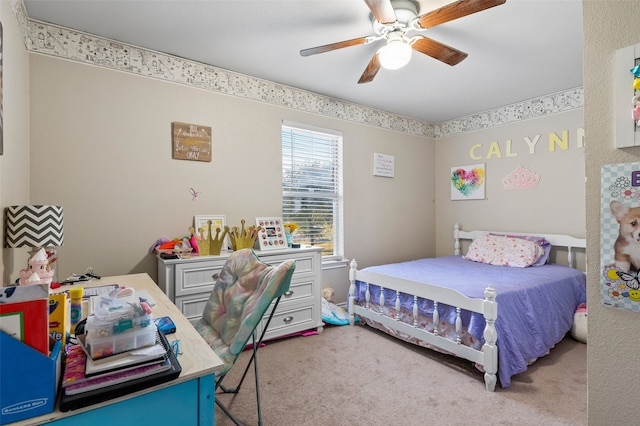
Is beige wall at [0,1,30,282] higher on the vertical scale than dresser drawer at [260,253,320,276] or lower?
higher

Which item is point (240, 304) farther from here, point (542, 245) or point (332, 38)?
point (542, 245)

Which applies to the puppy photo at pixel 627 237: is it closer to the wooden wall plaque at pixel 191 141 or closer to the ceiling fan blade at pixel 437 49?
the ceiling fan blade at pixel 437 49

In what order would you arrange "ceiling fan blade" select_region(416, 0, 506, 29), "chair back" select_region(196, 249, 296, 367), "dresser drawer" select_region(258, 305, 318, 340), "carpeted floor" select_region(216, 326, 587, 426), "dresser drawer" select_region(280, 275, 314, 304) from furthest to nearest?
"dresser drawer" select_region(280, 275, 314, 304), "dresser drawer" select_region(258, 305, 318, 340), "carpeted floor" select_region(216, 326, 587, 426), "ceiling fan blade" select_region(416, 0, 506, 29), "chair back" select_region(196, 249, 296, 367)

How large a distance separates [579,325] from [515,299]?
1.06 meters

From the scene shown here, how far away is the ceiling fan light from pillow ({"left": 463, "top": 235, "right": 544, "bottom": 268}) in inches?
98.6

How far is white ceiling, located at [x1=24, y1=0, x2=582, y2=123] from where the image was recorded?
2.07 m

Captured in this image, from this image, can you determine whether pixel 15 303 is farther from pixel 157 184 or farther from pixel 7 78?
pixel 157 184

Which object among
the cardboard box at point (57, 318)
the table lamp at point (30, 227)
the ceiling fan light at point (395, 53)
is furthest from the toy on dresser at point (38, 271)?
the ceiling fan light at point (395, 53)

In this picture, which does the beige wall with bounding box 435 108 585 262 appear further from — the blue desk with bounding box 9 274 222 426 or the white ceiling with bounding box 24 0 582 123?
the blue desk with bounding box 9 274 222 426

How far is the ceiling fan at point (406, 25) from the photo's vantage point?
5.55 feet

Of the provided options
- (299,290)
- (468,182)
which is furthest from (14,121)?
(468,182)

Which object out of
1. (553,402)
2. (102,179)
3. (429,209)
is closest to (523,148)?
(429,209)

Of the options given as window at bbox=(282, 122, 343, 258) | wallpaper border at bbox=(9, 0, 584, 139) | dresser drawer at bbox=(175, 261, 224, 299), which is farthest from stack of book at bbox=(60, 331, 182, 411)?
window at bbox=(282, 122, 343, 258)

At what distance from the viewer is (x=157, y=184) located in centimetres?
A: 269
